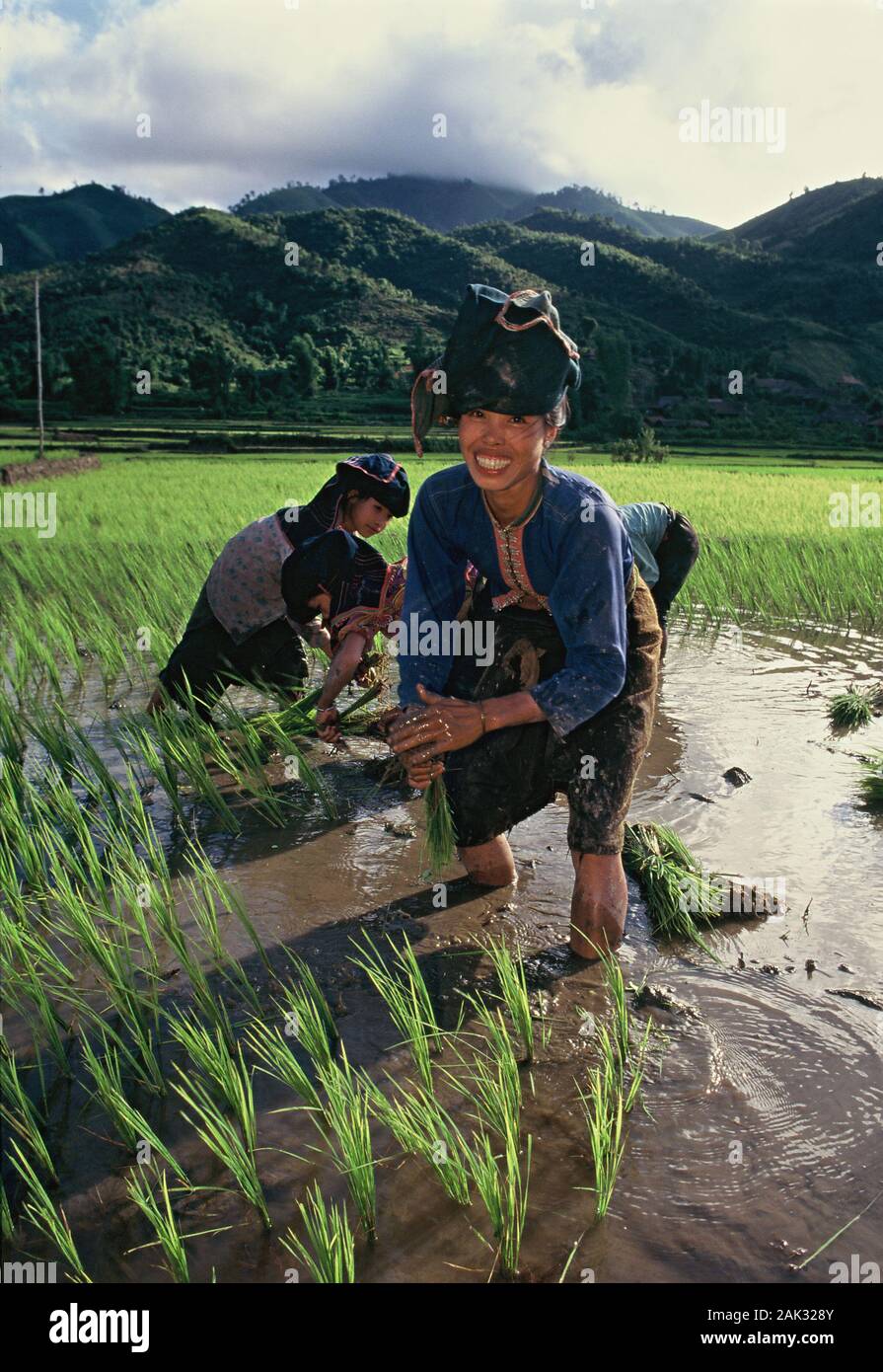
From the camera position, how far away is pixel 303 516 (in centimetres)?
368

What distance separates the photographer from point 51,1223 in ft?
4.62

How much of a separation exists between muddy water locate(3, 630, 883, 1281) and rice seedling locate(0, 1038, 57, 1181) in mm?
55

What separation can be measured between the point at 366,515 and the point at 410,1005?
6.57ft

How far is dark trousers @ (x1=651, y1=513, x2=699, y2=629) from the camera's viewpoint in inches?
121

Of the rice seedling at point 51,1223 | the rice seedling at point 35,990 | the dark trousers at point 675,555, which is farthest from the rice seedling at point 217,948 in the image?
the dark trousers at point 675,555

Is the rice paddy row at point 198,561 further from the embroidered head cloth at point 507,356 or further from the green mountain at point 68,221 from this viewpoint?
the green mountain at point 68,221

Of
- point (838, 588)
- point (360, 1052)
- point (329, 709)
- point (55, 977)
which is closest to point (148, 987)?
point (55, 977)

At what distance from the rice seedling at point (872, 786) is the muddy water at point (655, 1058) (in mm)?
53

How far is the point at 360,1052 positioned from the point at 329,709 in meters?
1.64

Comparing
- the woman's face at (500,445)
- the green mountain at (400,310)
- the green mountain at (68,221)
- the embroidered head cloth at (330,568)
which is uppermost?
the green mountain at (68,221)

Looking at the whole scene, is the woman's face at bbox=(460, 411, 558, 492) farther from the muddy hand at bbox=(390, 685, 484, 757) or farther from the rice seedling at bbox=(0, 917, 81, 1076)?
the rice seedling at bbox=(0, 917, 81, 1076)

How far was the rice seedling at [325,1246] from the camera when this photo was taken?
4.35ft
